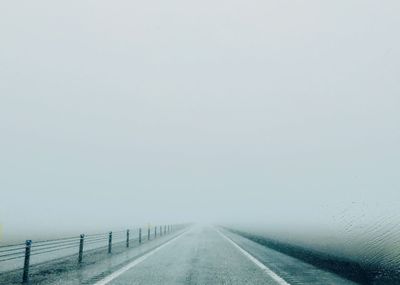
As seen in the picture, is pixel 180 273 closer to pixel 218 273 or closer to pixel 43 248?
pixel 218 273

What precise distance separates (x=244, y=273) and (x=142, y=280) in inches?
136

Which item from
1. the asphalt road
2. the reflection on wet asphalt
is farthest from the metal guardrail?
the asphalt road

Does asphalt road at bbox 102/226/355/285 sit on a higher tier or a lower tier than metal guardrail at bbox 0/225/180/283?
lower

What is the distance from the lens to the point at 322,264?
1586cm

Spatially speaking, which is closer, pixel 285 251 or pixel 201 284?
pixel 201 284

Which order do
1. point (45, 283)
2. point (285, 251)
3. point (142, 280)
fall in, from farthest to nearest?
1. point (285, 251)
2. point (142, 280)
3. point (45, 283)

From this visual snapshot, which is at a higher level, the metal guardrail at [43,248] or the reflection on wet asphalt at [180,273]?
the metal guardrail at [43,248]

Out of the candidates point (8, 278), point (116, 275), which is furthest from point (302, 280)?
point (8, 278)

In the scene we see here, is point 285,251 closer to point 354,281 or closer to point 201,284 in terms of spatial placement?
point 354,281

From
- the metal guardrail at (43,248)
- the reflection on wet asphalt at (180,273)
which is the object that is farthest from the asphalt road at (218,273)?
the metal guardrail at (43,248)

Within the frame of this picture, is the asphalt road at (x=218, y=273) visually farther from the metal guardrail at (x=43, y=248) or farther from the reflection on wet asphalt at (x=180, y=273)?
the metal guardrail at (x=43, y=248)

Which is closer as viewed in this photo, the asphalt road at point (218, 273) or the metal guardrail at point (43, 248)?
the metal guardrail at point (43, 248)

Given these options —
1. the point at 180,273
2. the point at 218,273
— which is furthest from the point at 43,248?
the point at 218,273

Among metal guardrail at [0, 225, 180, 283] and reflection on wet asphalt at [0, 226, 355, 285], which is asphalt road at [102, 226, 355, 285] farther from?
metal guardrail at [0, 225, 180, 283]
